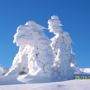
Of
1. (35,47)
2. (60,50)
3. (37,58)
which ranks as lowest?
(37,58)

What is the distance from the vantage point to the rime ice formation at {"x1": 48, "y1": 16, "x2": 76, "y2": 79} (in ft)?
120

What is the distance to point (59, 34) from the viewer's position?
127ft

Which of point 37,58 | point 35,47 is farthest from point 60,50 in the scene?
point 37,58

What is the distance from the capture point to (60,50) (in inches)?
1473

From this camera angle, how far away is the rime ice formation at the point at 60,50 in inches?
1441

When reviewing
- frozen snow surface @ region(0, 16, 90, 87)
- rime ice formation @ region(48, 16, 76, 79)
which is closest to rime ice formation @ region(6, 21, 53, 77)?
frozen snow surface @ region(0, 16, 90, 87)

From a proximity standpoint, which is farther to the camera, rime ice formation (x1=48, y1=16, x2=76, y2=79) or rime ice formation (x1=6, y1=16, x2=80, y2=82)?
rime ice formation (x1=48, y1=16, x2=76, y2=79)

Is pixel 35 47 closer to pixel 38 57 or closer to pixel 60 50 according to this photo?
pixel 38 57

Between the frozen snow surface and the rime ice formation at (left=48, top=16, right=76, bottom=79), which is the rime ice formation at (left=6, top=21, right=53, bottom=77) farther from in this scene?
the rime ice formation at (left=48, top=16, right=76, bottom=79)

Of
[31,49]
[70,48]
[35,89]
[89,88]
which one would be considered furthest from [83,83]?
[70,48]

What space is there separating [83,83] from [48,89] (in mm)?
794

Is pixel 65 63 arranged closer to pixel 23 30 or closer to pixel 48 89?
pixel 23 30

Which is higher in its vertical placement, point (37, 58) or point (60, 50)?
point (60, 50)

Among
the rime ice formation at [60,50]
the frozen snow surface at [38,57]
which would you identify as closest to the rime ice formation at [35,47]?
the frozen snow surface at [38,57]
